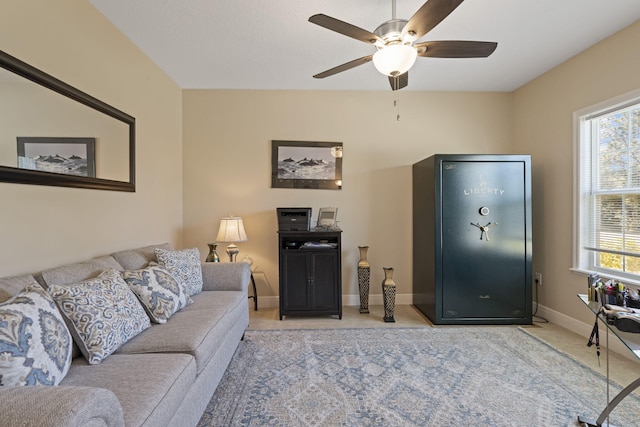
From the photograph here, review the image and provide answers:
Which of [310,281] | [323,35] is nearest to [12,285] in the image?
[310,281]

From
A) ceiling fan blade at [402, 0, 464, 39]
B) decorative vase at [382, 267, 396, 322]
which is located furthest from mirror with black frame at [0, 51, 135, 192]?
decorative vase at [382, 267, 396, 322]

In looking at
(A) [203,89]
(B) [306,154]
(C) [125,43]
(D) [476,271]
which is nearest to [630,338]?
(D) [476,271]

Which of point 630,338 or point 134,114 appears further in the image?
point 134,114

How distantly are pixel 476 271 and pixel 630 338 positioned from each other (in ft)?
5.11

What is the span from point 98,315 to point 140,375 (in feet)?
A: 1.28

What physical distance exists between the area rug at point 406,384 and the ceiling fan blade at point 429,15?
2188mm

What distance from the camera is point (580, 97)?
2.69 m

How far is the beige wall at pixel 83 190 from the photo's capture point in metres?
1.53

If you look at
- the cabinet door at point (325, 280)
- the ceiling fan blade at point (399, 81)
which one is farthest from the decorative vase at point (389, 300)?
the ceiling fan blade at point (399, 81)

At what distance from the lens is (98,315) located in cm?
137

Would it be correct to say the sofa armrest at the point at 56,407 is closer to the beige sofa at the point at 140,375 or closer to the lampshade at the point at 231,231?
the beige sofa at the point at 140,375

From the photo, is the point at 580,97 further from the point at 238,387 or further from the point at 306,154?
the point at 238,387

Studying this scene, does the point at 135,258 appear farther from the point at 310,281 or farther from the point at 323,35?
the point at 323,35

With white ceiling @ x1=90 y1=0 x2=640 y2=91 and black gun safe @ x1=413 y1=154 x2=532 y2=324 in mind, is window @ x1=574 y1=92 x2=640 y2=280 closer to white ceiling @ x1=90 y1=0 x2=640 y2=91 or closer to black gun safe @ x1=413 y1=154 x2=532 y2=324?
black gun safe @ x1=413 y1=154 x2=532 y2=324
